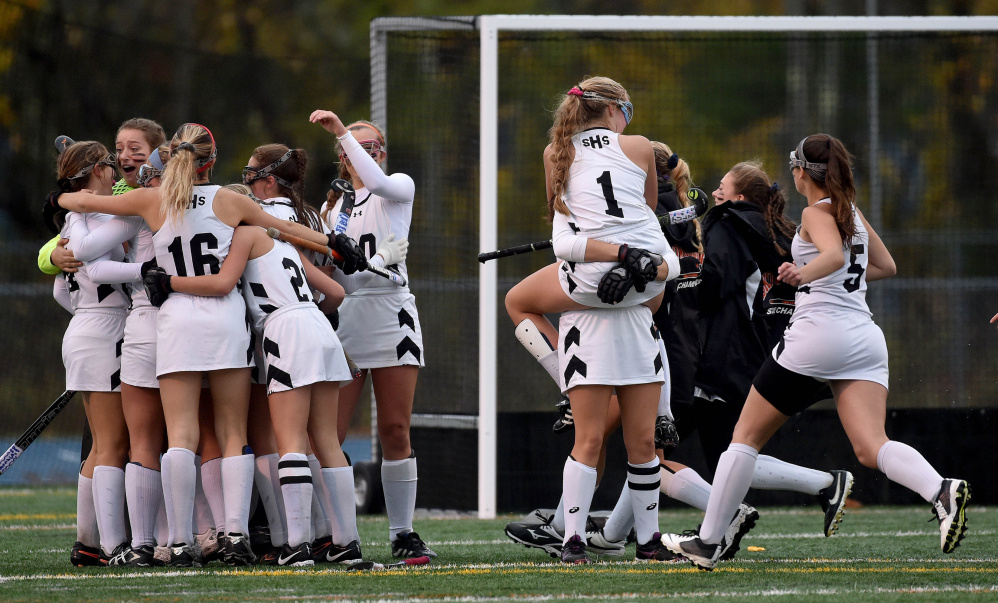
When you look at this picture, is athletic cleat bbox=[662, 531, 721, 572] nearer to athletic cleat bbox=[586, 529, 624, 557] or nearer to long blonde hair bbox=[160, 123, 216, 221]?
athletic cleat bbox=[586, 529, 624, 557]

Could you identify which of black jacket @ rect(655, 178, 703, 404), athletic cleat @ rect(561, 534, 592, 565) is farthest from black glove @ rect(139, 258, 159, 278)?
black jacket @ rect(655, 178, 703, 404)

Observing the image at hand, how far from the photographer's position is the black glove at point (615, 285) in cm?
496

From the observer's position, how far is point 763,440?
4906 millimetres

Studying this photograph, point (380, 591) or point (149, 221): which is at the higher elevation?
point (149, 221)

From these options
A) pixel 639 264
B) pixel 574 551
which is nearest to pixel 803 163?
pixel 639 264

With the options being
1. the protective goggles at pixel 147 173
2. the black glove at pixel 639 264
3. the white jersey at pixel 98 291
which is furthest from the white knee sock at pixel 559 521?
the protective goggles at pixel 147 173

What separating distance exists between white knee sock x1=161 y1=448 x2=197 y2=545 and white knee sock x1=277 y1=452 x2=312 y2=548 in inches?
14.6

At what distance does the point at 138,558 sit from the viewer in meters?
5.24

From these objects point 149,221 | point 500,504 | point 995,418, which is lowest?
point 500,504

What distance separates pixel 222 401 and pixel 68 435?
7739mm

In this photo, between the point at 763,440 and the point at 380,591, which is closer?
the point at 380,591

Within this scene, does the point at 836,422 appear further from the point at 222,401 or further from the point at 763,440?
the point at 222,401

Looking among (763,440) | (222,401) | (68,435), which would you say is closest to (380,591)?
(222,401)

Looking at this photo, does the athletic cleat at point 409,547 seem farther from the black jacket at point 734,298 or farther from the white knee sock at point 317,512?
the black jacket at point 734,298
